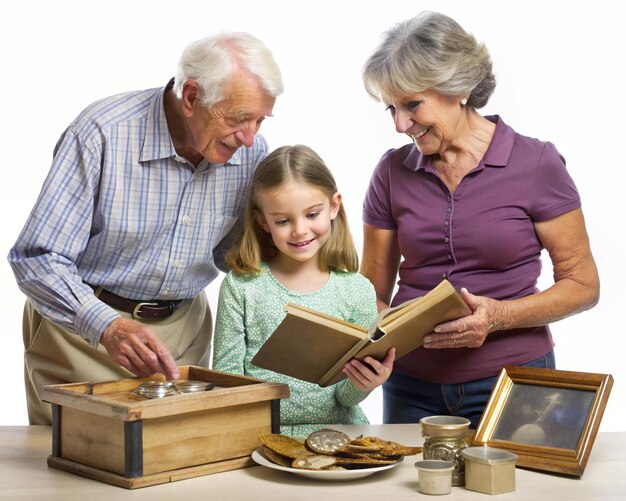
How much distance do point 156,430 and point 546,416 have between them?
0.85 metres

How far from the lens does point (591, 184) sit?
431cm

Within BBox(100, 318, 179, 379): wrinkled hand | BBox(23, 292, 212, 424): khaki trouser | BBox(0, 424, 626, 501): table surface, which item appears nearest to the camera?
BBox(0, 424, 626, 501): table surface

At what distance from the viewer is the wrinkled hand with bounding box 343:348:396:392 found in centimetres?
225

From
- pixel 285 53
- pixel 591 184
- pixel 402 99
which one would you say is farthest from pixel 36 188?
pixel 591 184

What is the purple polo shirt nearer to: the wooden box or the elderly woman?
the elderly woman

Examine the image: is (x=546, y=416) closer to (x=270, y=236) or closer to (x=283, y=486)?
(x=283, y=486)

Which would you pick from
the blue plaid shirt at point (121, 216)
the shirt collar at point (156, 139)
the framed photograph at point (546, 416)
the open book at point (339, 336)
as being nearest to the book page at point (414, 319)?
the open book at point (339, 336)

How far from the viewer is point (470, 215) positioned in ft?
8.62

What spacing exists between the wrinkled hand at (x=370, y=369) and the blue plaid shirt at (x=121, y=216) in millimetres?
585

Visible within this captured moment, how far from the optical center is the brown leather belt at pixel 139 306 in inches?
104

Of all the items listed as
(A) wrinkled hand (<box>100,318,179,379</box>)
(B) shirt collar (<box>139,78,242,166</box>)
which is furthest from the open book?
(B) shirt collar (<box>139,78,242,166</box>)

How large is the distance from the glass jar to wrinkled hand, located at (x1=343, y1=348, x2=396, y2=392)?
27cm

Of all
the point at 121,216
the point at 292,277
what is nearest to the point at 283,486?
the point at 292,277

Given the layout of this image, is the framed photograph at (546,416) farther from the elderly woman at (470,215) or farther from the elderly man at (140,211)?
the elderly man at (140,211)
